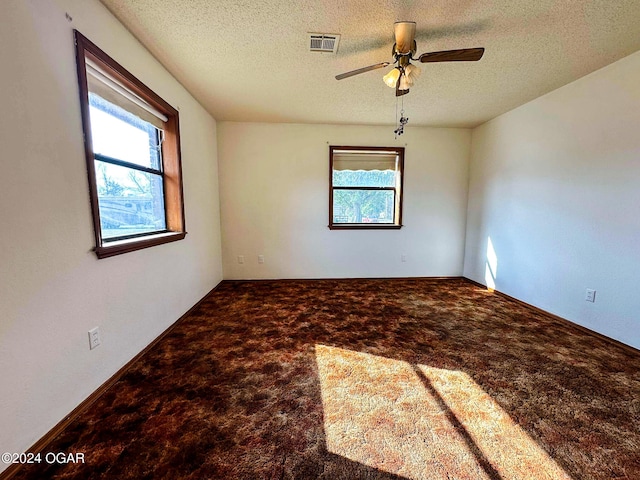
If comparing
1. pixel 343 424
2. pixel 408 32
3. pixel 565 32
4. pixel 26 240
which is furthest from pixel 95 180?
pixel 565 32

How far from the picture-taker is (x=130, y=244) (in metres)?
1.88

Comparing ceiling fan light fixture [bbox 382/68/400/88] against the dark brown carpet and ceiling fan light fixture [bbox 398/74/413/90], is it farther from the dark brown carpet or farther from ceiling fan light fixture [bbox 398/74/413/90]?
the dark brown carpet

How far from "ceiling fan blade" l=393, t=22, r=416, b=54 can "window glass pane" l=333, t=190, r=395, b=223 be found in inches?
93.6

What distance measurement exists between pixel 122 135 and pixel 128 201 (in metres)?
0.51

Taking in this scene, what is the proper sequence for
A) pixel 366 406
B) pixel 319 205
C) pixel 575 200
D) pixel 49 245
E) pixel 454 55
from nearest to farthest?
pixel 49 245 → pixel 366 406 → pixel 454 55 → pixel 575 200 → pixel 319 205

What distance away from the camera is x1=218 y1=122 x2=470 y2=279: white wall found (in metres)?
3.97

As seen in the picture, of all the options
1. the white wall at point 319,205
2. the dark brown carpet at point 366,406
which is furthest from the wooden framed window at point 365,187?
the dark brown carpet at point 366,406

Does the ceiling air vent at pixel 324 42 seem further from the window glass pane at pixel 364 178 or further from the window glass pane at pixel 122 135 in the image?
the window glass pane at pixel 364 178

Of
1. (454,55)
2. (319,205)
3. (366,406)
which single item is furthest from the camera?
(319,205)

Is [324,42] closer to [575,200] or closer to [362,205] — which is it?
[362,205]

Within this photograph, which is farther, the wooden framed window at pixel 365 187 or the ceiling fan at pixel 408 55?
the wooden framed window at pixel 365 187

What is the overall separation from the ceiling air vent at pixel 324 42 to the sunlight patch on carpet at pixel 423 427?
99.3 inches

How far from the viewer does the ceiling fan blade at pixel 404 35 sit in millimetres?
1778

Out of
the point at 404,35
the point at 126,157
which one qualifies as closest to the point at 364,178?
the point at 404,35
